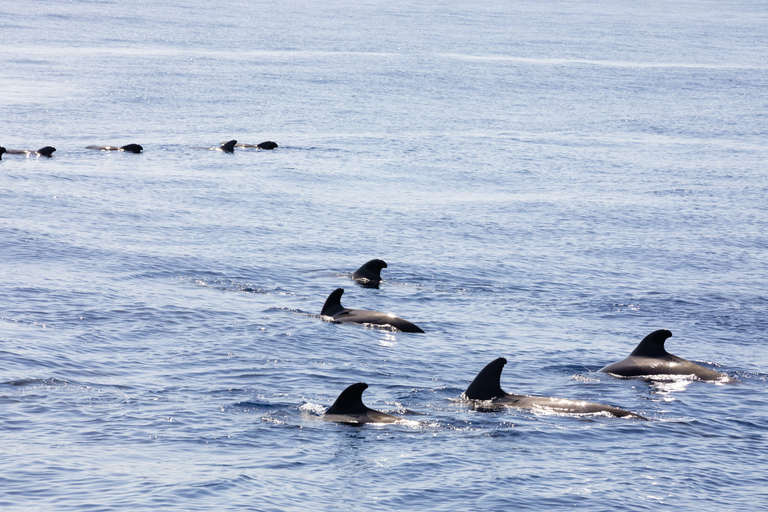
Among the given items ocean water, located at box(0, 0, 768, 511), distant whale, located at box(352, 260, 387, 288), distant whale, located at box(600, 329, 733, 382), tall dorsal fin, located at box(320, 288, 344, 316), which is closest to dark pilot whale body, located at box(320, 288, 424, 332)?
tall dorsal fin, located at box(320, 288, 344, 316)

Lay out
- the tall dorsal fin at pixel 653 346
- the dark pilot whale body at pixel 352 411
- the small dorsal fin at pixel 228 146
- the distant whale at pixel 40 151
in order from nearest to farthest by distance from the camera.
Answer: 1. the dark pilot whale body at pixel 352 411
2. the tall dorsal fin at pixel 653 346
3. the distant whale at pixel 40 151
4. the small dorsal fin at pixel 228 146

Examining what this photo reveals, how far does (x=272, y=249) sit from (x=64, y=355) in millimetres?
13750

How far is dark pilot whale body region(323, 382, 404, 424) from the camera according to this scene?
19656 millimetres

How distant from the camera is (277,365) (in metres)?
23.8

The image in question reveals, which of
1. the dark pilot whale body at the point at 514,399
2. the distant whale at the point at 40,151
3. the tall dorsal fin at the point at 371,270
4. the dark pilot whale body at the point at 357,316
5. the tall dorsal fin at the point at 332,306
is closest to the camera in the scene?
the dark pilot whale body at the point at 514,399

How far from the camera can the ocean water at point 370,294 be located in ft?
58.7

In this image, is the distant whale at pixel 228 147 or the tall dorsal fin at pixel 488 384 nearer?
the tall dorsal fin at pixel 488 384

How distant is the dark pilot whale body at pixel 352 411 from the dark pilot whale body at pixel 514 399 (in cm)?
217

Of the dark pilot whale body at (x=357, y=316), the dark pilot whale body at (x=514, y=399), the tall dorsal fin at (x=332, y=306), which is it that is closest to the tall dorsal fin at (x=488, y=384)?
the dark pilot whale body at (x=514, y=399)

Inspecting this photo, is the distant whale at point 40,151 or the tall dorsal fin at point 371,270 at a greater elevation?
the distant whale at point 40,151

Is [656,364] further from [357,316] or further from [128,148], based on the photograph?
[128,148]

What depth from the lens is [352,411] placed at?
19.9 meters

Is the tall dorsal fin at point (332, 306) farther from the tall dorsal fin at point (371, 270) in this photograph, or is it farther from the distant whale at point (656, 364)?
the distant whale at point (656, 364)

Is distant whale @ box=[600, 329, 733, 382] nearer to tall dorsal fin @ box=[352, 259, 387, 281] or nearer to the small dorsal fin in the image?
tall dorsal fin @ box=[352, 259, 387, 281]
